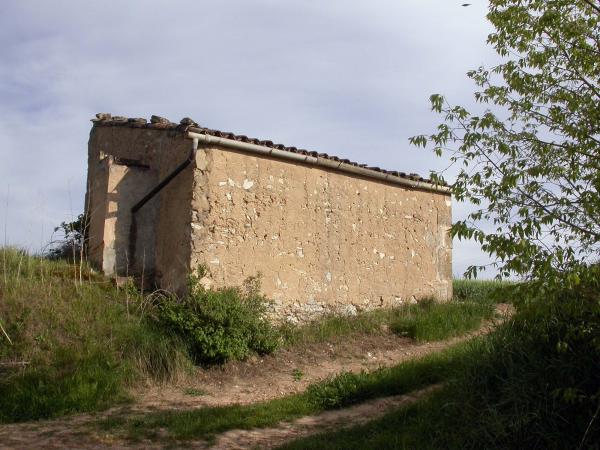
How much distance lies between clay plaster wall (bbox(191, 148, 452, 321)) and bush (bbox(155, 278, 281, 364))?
0.45 metres

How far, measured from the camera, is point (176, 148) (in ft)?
36.8

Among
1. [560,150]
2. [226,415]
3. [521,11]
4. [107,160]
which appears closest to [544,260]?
[560,150]

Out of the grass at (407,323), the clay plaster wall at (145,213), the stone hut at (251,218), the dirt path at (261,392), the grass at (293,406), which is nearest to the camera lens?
the dirt path at (261,392)

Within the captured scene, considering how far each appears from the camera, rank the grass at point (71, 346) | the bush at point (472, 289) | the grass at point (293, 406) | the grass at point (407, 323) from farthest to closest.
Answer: the bush at point (472, 289) < the grass at point (407, 323) < the grass at point (71, 346) < the grass at point (293, 406)

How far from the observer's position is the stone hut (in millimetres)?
10359

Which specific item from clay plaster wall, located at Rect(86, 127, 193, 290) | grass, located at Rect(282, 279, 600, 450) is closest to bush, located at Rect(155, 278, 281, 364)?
clay plaster wall, located at Rect(86, 127, 193, 290)

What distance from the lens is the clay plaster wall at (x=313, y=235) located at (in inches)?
408

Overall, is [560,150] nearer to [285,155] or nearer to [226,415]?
[226,415]

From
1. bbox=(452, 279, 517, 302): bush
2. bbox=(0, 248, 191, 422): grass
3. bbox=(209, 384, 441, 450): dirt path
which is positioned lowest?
bbox=(209, 384, 441, 450): dirt path

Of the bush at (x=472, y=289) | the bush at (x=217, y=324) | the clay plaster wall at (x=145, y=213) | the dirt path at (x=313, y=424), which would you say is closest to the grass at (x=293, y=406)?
the dirt path at (x=313, y=424)

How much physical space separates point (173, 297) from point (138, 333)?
1002mm

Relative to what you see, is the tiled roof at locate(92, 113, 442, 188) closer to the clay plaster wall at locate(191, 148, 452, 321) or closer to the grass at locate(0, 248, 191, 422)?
the clay plaster wall at locate(191, 148, 452, 321)

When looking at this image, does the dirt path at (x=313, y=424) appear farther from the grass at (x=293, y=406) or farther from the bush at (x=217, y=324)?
the bush at (x=217, y=324)

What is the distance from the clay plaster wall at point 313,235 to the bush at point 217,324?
45 cm
